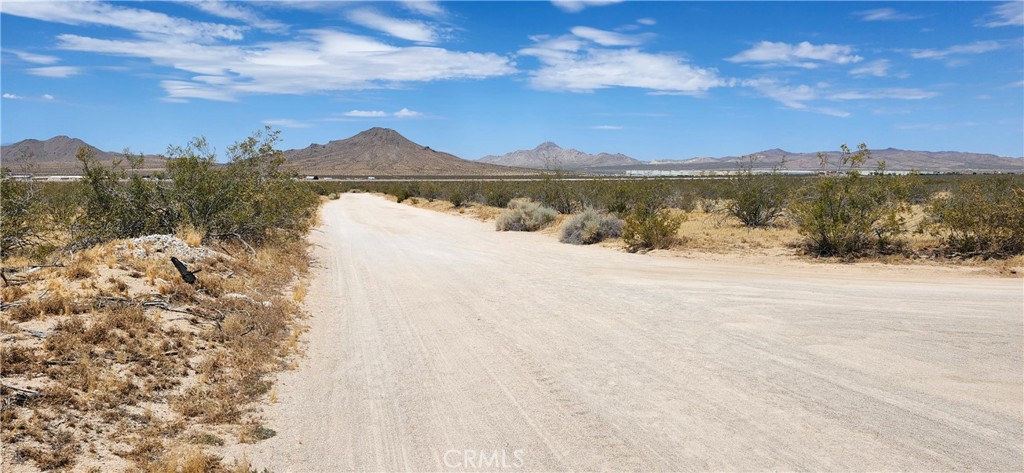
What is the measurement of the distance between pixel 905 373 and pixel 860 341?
1.27 meters

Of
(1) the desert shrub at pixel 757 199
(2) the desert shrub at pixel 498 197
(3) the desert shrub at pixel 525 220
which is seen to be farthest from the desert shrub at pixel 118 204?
(2) the desert shrub at pixel 498 197

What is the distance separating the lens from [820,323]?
909 cm

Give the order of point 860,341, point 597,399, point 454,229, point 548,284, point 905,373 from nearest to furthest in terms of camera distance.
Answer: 1. point 597,399
2. point 905,373
3. point 860,341
4. point 548,284
5. point 454,229

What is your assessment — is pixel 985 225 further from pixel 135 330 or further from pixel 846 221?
pixel 135 330

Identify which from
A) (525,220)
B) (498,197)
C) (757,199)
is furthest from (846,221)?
(498,197)

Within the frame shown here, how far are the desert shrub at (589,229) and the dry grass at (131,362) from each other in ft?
44.3

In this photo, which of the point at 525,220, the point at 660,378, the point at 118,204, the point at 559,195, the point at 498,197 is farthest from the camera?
the point at 498,197

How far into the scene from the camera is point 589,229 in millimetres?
22250

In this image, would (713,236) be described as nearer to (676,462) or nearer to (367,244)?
(367,244)

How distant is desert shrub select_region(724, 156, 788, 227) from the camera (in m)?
25.2

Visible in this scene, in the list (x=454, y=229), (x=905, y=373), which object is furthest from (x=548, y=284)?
(x=454, y=229)

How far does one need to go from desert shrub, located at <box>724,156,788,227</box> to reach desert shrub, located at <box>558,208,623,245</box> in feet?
18.8

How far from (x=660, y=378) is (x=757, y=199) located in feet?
66.5

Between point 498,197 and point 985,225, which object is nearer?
point 985,225
